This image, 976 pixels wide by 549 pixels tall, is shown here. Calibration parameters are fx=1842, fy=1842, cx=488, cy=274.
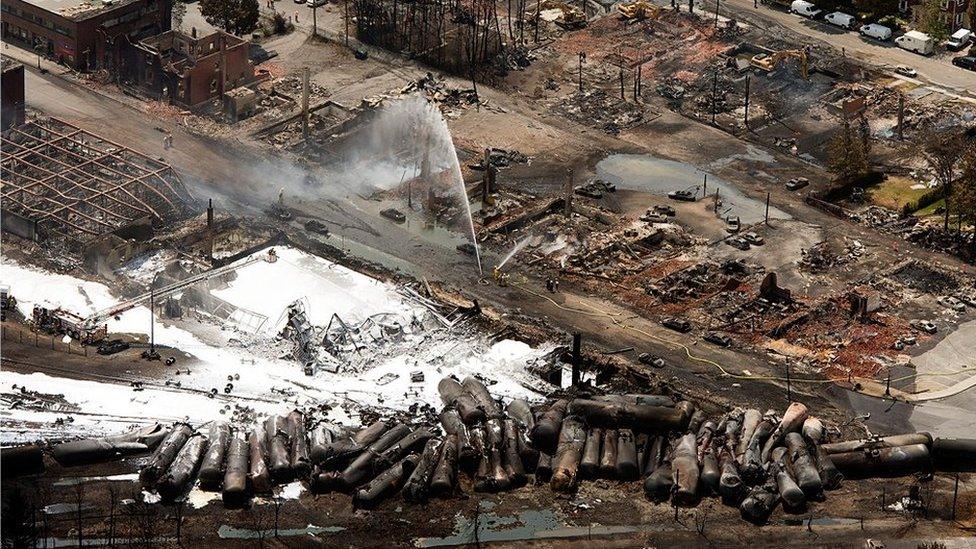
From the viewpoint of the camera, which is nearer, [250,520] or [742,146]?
[250,520]

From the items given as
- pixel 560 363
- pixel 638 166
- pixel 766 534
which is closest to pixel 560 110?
pixel 638 166

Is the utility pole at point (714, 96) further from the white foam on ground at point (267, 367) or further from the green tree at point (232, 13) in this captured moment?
the white foam on ground at point (267, 367)

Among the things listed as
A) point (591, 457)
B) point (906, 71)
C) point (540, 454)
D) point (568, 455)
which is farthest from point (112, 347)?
point (906, 71)

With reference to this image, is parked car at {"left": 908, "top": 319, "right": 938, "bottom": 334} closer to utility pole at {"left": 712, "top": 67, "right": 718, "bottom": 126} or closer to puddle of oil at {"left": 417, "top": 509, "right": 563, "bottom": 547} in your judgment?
puddle of oil at {"left": 417, "top": 509, "right": 563, "bottom": 547}

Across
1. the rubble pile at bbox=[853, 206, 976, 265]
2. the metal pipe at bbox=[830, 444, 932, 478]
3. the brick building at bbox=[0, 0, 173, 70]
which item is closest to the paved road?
the rubble pile at bbox=[853, 206, 976, 265]

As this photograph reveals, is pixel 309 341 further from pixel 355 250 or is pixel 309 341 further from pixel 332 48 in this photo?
pixel 332 48
